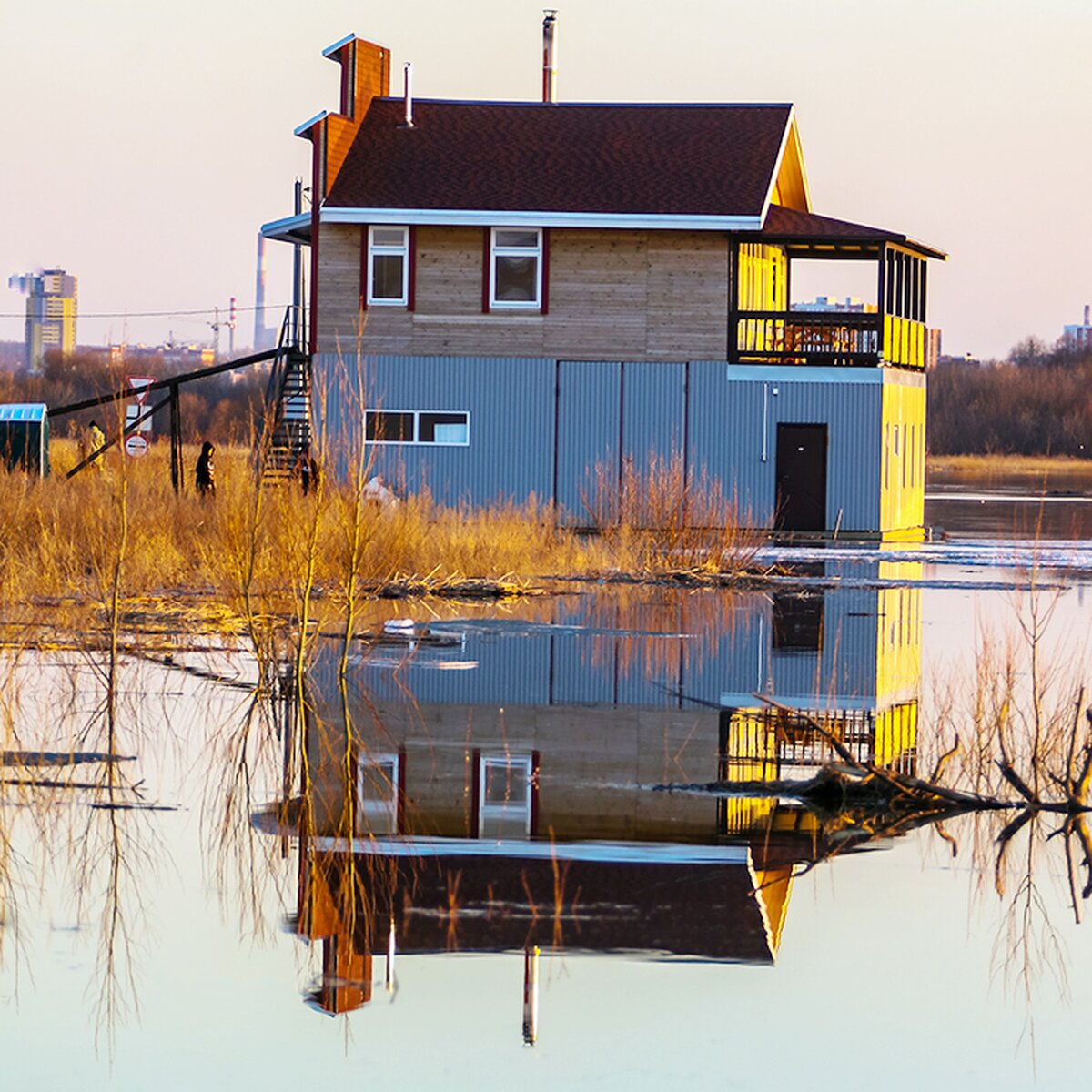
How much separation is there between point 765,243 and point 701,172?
1.74m

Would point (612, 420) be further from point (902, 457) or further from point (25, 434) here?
point (25, 434)

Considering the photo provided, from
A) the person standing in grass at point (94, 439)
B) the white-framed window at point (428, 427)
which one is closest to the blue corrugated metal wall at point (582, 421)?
the white-framed window at point (428, 427)

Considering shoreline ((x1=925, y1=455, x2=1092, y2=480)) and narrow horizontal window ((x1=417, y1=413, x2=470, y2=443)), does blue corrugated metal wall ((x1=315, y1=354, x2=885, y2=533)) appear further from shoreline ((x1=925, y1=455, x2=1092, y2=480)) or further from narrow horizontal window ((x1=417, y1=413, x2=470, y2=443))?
shoreline ((x1=925, y1=455, x2=1092, y2=480))

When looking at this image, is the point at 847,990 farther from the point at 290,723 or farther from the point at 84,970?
the point at 290,723

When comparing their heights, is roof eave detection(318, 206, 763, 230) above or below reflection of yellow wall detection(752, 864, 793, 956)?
above

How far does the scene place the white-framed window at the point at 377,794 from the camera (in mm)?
10773

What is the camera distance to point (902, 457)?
4247cm

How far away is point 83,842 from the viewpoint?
10422 millimetres

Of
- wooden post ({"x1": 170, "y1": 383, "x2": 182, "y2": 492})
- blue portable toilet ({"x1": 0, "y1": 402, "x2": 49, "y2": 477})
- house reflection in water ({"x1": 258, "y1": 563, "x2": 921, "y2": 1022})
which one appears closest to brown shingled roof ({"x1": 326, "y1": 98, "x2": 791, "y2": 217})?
wooden post ({"x1": 170, "y1": 383, "x2": 182, "y2": 492})

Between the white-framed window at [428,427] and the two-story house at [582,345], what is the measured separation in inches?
1.4

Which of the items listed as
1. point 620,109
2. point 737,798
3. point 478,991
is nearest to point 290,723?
point 737,798

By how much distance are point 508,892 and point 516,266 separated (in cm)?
3105

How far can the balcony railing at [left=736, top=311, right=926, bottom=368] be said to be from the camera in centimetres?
3928

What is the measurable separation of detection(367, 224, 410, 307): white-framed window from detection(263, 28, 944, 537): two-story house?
3cm
